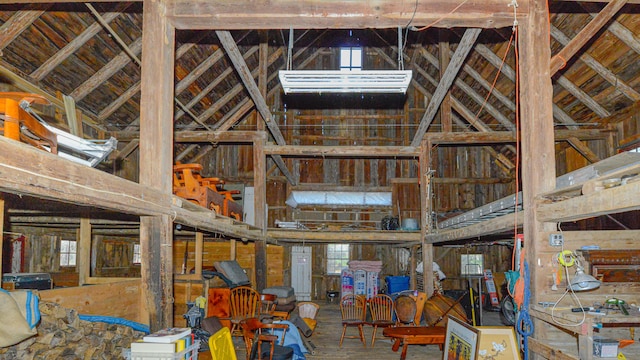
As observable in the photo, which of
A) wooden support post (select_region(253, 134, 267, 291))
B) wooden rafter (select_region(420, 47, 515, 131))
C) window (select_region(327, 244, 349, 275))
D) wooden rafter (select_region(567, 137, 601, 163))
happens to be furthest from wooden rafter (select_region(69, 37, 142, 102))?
wooden rafter (select_region(567, 137, 601, 163))

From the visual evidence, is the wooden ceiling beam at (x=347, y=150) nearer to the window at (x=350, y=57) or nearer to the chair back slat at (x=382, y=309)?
the chair back slat at (x=382, y=309)

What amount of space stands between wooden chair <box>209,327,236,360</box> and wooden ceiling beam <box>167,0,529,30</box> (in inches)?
131

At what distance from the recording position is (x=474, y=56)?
1101 cm

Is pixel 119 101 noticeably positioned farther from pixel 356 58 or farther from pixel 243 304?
pixel 356 58

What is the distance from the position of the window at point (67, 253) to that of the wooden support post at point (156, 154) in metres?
7.91

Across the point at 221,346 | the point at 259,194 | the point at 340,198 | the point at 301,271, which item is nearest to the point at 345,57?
the point at 340,198

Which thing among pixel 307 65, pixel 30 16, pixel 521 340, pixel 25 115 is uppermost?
pixel 307 65

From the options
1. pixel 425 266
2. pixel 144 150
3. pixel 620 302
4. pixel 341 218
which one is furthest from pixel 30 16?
pixel 341 218

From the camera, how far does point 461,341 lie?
221 inches

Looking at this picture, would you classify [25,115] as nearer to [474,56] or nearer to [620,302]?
[620,302]

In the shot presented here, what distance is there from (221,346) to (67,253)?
914 centimetres

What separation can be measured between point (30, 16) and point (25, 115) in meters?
4.74

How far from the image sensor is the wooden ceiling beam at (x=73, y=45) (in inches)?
312

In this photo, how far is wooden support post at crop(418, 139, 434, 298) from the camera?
1139 cm
